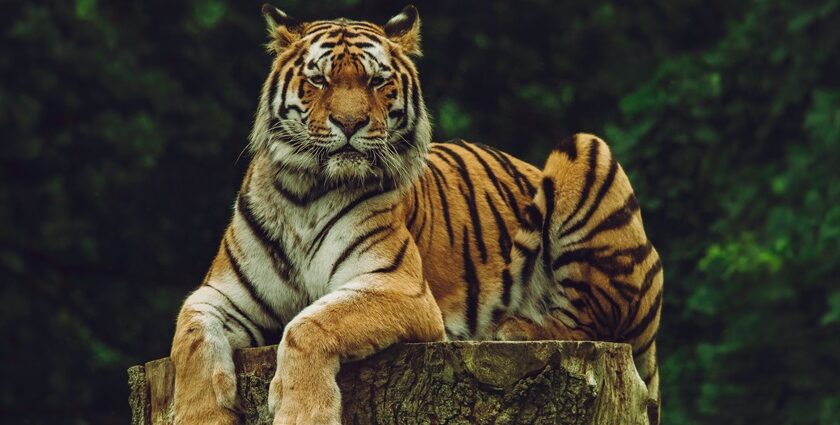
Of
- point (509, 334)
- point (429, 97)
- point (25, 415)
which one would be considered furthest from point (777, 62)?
point (25, 415)

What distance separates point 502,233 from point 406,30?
963 millimetres

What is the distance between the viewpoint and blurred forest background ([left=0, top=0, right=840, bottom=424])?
404 inches

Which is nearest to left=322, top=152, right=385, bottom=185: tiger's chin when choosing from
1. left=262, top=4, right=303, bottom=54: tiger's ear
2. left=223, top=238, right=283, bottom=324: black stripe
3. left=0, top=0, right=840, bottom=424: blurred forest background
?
left=223, top=238, right=283, bottom=324: black stripe

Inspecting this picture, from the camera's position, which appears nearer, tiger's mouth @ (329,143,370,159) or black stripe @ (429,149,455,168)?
tiger's mouth @ (329,143,370,159)

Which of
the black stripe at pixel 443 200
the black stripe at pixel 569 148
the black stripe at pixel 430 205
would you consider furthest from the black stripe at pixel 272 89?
the black stripe at pixel 569 148

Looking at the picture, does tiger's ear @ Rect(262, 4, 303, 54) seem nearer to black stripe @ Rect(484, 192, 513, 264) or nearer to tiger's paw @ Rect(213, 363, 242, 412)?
black stripe @ Rect(484, 192, 513, 264)

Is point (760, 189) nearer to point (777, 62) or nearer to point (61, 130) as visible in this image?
point (777, 62)

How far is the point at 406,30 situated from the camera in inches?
219

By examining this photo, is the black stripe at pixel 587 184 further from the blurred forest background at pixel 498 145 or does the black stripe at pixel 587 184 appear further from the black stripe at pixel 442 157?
the blurred forest background at pixel 498 145

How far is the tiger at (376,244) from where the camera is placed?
4812 millimetres

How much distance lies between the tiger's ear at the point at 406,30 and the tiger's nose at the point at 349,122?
2.08 ft

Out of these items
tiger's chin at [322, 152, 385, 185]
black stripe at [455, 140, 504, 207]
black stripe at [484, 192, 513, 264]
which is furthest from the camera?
black stripe at [455, 140, 504, 207]

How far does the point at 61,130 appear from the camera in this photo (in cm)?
1250

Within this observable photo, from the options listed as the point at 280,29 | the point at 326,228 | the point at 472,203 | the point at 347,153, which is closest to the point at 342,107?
the point at 347,153
